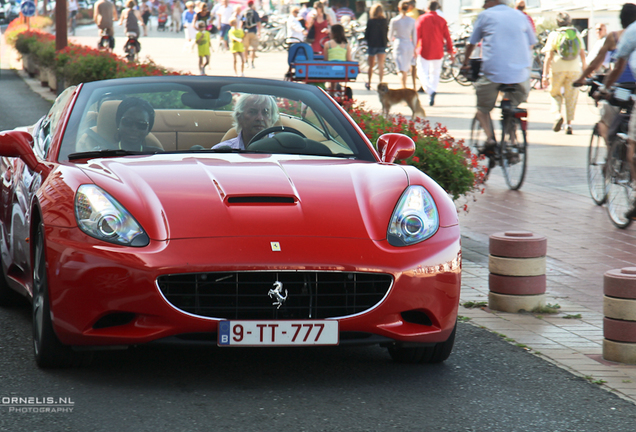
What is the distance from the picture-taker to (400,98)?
1758 centimetres

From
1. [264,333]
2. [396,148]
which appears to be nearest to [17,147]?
[264,333]

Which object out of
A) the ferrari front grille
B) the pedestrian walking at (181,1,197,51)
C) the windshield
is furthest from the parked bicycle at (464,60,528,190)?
the pedestrian walking at (181,1,197,51)

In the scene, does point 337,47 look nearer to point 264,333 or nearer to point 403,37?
point 403,37

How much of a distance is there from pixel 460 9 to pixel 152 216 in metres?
34.2

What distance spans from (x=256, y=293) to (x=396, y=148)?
148 cm

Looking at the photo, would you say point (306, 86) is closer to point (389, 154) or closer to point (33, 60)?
point (389, 154)

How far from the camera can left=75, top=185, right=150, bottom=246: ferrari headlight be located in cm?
404

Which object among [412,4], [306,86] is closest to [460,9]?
[412,4]

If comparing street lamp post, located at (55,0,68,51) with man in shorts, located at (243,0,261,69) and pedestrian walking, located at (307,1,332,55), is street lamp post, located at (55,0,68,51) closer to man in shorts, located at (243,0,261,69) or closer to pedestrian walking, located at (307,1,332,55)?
pedestrian walking, located at (307,1,332,55)

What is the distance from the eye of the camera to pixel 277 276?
13.1 ft

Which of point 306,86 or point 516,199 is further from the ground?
point 306,86

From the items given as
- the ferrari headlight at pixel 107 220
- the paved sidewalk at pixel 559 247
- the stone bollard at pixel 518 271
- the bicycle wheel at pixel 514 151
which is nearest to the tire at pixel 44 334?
the ferrari headlight at pixel 107 220

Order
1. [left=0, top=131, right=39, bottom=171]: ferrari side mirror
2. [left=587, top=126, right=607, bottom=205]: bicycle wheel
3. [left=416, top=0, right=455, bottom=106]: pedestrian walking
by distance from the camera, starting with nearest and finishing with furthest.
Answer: [left=0, top=131, right=39, bottom=171]: ferrari side mirror → [left=587, top=126, right=607, bottom=205]: bicycle wheel → [left=416, top=0, right=455, bottom=106]: pedestrian walking

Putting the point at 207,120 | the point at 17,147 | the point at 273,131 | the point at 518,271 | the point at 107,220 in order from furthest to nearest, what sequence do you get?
the point at 518,271
the point at 207,120
the point at 273,131
the point at 17,147
the point at 107,220
